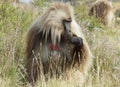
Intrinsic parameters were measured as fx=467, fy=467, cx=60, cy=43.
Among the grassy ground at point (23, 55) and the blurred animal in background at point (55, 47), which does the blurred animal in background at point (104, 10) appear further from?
the blurred animal in background at point (55, 47)

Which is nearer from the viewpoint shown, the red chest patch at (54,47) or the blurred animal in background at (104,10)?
the red chest patch at (54,47)

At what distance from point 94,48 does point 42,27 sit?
1922 mm

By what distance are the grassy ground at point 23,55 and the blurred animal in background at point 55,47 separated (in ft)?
0.67

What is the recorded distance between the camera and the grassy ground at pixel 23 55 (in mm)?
5577

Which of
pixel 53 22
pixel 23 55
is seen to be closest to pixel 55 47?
pixel 53 22

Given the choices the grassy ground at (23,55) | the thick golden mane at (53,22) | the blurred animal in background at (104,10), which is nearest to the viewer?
the grassy ground at (23,55)

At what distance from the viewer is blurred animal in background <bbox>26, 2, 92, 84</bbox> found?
642cm

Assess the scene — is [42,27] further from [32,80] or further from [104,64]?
[104,64]

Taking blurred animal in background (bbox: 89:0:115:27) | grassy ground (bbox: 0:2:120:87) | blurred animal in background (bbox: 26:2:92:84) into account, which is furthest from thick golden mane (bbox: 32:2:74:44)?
blurred animal in background (bbox: 89:0:115:27)

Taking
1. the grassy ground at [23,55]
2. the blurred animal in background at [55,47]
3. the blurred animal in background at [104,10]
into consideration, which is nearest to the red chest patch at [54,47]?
the blurred animal in background at [55,47]

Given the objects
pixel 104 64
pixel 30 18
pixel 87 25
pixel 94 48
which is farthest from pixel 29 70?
pixel 87 25

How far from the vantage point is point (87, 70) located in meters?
6.70

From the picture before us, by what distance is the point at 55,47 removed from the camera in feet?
21.3

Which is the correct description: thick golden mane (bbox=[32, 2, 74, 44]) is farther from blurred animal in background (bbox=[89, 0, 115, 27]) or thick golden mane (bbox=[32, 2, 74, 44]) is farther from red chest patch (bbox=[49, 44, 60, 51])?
blurred animal in background (bbox=[89, 0, 115, 27])
